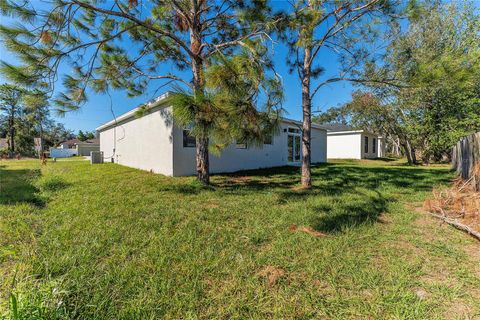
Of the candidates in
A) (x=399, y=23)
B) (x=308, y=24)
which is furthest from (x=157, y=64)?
(x=399, y=23)

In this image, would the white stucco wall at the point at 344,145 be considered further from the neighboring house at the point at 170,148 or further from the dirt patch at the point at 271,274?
the dirt patch at the point at 271,274

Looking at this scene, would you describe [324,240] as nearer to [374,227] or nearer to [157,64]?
[374,227]

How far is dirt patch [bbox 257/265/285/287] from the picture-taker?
210cm

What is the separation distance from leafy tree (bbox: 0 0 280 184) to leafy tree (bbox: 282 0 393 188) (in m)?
A: 0.75

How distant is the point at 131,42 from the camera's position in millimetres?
6180

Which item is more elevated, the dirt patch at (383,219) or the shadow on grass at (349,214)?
the shadow on grass at (349,214)

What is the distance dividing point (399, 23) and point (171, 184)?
7338 millimetres

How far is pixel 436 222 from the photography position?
3.70m

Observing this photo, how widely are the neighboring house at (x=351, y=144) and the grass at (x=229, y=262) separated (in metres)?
18.0

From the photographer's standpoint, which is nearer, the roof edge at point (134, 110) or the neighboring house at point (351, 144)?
the roof edge at point (134, 110)

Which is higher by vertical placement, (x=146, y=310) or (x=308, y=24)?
(x=308, y=24)

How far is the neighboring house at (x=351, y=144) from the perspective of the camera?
20594 mm

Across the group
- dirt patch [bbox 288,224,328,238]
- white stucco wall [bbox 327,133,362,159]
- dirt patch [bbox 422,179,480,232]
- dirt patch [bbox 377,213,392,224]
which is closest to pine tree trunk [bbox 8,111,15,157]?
white stucco wall [bbox 327,133,362,159]

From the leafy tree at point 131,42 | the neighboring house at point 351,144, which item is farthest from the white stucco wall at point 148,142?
the neighboring house at point 351,144
